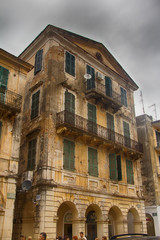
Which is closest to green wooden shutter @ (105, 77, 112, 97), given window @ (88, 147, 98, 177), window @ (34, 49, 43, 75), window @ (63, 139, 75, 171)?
window @ (88, 147, 98, 177)

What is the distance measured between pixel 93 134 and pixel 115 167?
3535mm

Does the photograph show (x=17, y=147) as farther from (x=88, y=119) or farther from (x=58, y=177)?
(x=88, y=119)

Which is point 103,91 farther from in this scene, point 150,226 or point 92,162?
point 150,226

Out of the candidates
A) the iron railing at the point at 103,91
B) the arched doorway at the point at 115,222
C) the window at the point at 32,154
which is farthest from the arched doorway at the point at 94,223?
the iron railing at the point at 103,91

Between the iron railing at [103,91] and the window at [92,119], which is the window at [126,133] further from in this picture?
the window at [92,119]

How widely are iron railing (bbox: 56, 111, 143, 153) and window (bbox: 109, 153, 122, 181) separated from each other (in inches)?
45.2

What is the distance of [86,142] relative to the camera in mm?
18594

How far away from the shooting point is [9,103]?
1473cm

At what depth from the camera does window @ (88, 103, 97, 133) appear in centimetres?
1905

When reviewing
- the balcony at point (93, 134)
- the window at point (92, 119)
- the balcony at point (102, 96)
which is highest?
the balcony at point (102, 96)

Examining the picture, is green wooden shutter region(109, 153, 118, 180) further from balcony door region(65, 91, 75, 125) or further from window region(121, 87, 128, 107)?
window region(121, 87, 128, 107)

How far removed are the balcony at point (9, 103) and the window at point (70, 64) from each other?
564cm

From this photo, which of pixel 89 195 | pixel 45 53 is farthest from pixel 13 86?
pixel 89 195

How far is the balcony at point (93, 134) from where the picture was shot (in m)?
17.0
